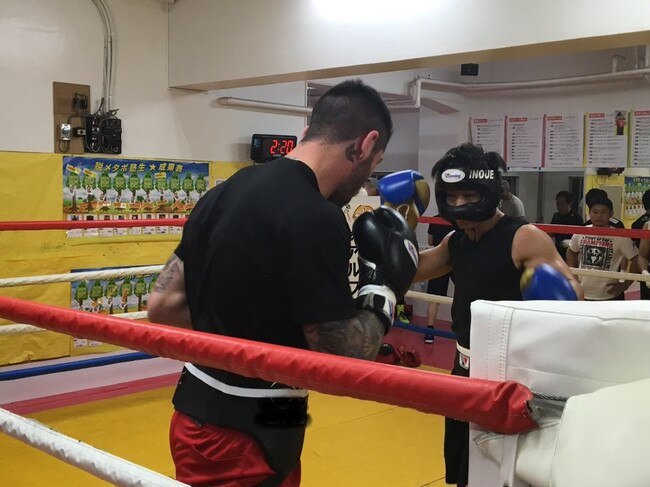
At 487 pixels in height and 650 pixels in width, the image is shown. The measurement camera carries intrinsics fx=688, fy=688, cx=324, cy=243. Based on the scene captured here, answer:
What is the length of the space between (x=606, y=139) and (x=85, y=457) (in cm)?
593

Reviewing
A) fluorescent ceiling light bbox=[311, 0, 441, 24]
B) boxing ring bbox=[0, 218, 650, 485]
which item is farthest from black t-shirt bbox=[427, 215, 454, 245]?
boxing ring bbox=[0, 218, 650, 485]

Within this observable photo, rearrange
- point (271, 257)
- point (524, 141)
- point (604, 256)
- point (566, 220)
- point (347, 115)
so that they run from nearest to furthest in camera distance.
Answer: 1. point (271, 257)
2. point (347, 115)
3. point (604, 256)
4. point (566, 220)
5. point (524, 141)

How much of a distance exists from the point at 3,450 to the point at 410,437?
181 cm

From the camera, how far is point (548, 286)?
1.69 metres

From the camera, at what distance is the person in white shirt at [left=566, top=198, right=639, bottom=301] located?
4363 millimetres

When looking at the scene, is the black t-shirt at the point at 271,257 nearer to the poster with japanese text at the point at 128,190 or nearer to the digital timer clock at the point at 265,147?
the poster with japanese text at the point at 128,190

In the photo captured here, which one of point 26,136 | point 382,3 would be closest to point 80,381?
point 26,136

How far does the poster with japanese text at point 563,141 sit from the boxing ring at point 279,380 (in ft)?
18.8

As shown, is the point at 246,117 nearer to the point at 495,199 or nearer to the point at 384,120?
the point at 495,199

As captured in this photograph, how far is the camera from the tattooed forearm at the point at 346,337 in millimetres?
1188

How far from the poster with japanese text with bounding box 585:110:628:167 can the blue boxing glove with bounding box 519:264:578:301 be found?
4706mm

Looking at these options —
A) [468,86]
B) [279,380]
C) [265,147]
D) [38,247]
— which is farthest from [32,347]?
[468,86]

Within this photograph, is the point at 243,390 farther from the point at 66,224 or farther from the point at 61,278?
the point at 66,224

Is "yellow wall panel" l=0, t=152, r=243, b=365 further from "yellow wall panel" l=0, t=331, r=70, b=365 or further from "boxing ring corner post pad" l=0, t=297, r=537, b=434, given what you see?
"boxing ring corner post pad" l=0, t=297, r=537, b=434
